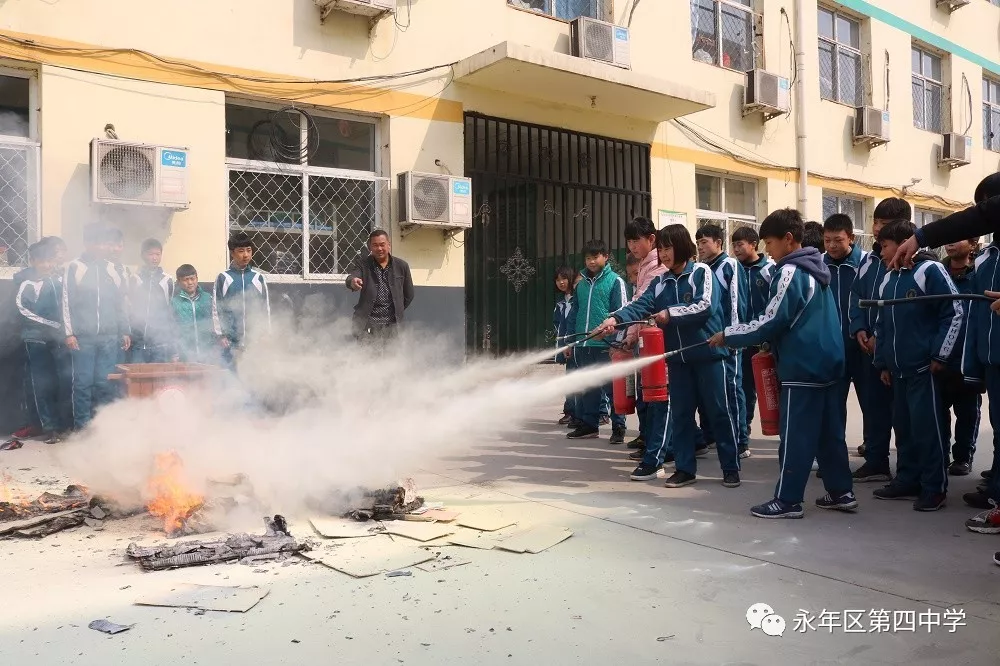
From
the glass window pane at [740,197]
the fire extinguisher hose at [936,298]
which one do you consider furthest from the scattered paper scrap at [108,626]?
the glass window pane at [740,197]

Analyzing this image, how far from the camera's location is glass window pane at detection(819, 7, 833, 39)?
14891 mm

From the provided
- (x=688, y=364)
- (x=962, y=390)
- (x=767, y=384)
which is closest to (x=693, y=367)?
(x=688, y=364)

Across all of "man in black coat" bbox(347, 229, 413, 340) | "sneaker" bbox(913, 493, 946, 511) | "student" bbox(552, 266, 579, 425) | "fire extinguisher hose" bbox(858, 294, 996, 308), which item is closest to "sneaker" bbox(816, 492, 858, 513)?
"sneaker" bbox(913, 493, 946, 511)

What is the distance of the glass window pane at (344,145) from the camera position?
9156 millimetres

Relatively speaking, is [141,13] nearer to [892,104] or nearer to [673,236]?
[673,236]

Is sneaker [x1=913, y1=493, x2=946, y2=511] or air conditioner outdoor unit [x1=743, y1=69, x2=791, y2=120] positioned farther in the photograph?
air conditioner outdoor unit [x1=743, y1=69, x2=791, y2=120]

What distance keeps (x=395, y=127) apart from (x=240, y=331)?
3.30 m

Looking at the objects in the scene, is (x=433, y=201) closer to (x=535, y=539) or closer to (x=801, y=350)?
(x=801, y=350)

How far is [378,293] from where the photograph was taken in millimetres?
7727

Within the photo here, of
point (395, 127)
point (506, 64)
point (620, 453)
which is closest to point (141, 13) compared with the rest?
point (395, 127)

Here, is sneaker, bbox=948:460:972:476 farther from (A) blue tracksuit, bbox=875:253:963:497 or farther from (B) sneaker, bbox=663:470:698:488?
(B) sneaker, bbox=663:470:698:488

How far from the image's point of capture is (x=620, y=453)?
7027 millimetres

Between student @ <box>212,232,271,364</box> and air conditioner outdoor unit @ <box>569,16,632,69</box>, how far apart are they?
222 inches

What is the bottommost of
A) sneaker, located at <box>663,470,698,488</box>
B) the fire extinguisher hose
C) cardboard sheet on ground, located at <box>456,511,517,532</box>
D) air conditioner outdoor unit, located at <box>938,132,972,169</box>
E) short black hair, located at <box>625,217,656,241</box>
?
cardboard sheet on ground, located at <box>456,511,517,532</box>
